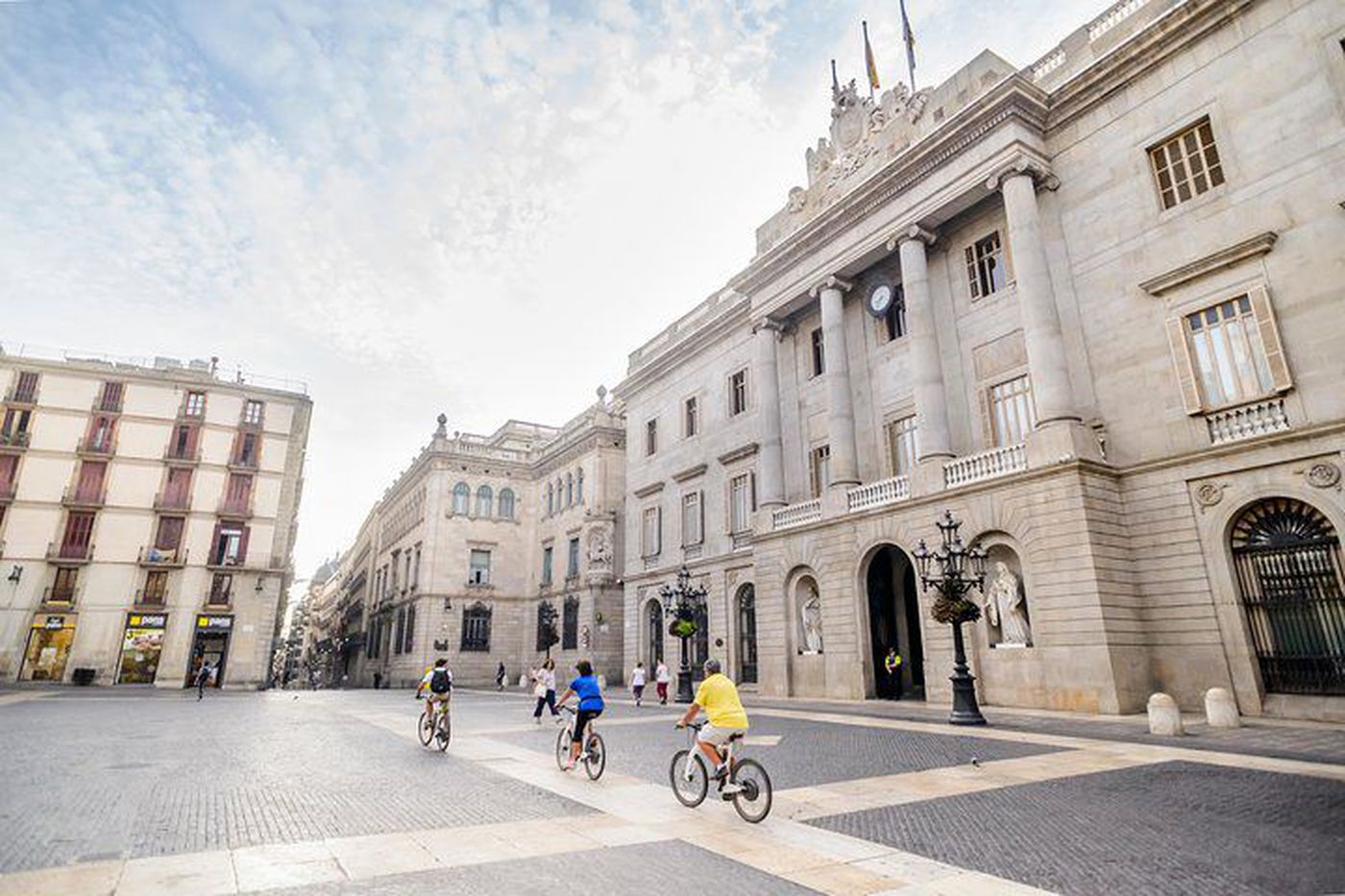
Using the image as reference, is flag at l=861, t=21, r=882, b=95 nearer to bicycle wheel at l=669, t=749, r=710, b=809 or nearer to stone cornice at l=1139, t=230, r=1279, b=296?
stone cornice at l=1139, t=230, r=1279, b=296

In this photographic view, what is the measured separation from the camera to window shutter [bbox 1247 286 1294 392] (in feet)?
52.3

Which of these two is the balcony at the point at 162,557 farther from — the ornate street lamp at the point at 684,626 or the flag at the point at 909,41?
the flag at the point at 909,41

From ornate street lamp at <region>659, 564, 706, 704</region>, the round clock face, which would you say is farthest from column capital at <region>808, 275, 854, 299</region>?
ornate street lamp at <region>659, 564, 706, 704</region>

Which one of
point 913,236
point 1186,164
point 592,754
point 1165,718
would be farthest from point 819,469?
point 592,754

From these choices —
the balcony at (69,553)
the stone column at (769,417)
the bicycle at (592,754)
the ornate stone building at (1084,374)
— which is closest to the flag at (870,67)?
the ornate stone building at (1084,374)

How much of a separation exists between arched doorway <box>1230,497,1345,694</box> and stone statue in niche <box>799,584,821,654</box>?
1179 cm

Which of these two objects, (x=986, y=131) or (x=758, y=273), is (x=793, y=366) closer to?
(x=758, y=273)

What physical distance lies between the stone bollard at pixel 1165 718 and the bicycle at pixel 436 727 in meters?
13.0

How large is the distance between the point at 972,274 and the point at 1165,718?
14.7 meters

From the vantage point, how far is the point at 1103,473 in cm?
1845

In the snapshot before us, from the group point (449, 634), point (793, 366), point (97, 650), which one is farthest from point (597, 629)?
point (97, 650)

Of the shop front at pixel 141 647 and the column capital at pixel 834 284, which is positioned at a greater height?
the column capital at pixel 834 284

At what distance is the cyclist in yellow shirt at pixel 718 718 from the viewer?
793 cm

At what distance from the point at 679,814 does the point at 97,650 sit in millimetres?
43211
